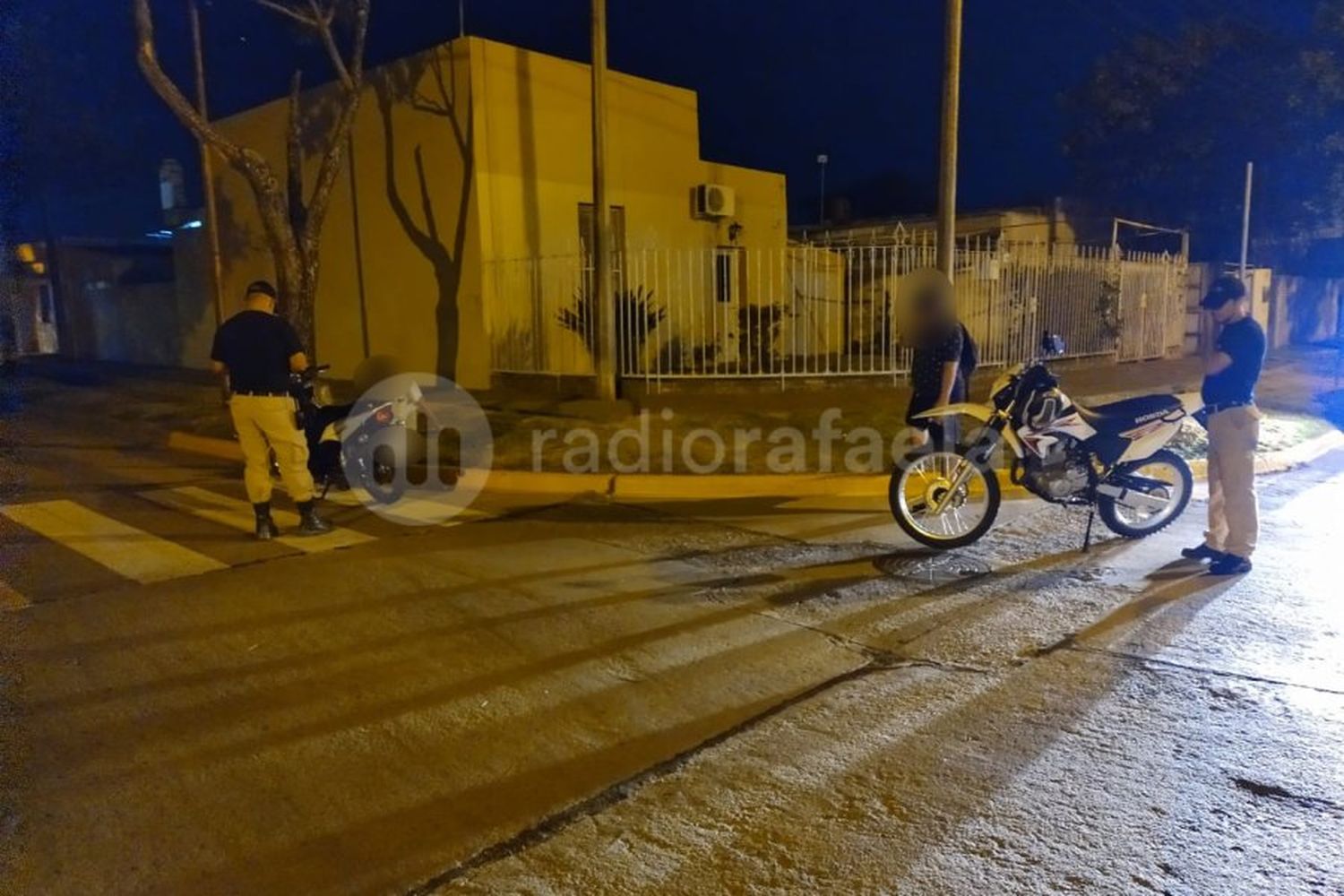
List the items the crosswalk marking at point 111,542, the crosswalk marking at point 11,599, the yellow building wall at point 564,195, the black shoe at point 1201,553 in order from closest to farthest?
the crosswalk marking at point 11,599 < the black shoe at point 1201,553 < the crosswalk marking at point 111,542 < the yellow building wall at point 564,195

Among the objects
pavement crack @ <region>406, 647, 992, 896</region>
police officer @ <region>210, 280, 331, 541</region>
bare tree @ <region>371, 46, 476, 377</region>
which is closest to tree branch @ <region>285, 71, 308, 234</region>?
bare tree @ <region>371, 46, 476, 377</region>

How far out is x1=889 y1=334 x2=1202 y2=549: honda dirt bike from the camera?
6.43 metres

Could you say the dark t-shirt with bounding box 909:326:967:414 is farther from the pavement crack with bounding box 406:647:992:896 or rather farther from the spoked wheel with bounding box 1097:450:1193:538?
the pavement crack with bounding box 406:647:992:896

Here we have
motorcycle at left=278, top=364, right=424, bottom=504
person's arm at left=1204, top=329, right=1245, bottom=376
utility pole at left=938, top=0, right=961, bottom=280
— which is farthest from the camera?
utility pole at left=938, top=0, right=961, bottom=280

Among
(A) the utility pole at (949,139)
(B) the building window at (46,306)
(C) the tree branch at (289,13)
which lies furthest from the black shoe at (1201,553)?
(B) the building window at (46,306)

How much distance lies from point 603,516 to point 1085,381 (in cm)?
937

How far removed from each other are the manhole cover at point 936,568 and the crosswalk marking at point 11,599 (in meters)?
5.29

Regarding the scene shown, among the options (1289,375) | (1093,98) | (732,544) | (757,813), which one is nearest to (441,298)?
(732,544)

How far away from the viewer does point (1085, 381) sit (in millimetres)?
14000

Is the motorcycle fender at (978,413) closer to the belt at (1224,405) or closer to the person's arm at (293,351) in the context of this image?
the belt at (1224,405)

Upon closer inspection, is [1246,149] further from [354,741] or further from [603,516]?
[354,741]

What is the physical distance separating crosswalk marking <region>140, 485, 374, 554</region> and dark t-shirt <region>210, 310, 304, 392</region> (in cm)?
115

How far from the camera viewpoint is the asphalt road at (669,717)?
2920 millimetres

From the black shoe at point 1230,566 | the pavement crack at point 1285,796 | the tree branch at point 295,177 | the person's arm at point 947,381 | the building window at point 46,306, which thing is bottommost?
the pavement crack at point 1285,796
